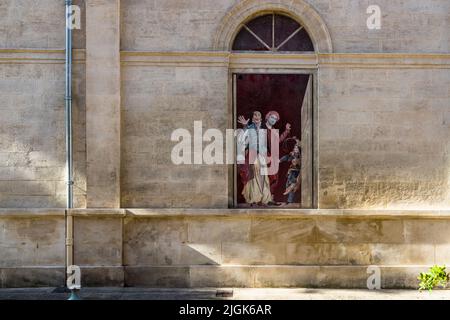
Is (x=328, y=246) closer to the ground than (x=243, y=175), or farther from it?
closer to the ground

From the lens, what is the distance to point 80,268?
43.6 ft

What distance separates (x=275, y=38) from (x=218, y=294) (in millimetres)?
5815

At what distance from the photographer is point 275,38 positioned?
45.4ft

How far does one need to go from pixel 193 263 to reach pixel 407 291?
4.69 m

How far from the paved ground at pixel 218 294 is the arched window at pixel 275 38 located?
5.39m

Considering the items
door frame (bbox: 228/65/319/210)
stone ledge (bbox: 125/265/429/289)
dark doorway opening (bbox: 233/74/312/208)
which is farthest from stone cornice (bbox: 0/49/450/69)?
stone ledge (bbox: 125/265/429/289)

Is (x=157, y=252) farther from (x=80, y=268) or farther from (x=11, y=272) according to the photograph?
(x=11, y=272)

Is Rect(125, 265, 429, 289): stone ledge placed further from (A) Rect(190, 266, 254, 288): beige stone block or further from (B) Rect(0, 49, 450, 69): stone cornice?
(B) Rect(0, 49, 450, 69): stone cornice

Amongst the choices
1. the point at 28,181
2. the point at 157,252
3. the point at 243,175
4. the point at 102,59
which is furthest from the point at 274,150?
the point at 28,181

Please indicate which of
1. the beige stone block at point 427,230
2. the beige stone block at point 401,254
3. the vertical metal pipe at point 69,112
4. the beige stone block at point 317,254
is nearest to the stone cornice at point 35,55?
the vertical metal pipe at point 69,112

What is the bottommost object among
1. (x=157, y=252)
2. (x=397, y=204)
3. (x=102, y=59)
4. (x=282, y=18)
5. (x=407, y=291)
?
(x=407, y=291)

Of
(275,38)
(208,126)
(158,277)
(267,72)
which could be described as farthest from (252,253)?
(275,38)

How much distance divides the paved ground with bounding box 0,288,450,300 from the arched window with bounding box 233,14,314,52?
212 inches

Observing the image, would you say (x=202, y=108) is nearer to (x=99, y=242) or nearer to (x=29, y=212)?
(x=99, y=242)
